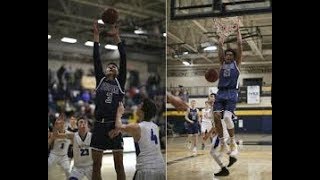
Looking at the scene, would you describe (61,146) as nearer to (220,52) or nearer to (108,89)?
(108,89)

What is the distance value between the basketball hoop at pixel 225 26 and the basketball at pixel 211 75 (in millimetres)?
263

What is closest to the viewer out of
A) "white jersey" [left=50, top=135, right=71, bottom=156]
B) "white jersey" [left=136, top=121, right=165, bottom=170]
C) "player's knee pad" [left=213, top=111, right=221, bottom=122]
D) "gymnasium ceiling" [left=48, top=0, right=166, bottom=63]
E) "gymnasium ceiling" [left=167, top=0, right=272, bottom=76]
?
"gymnasium ceiling" [left=167, top=0, right=272, bottom=76]

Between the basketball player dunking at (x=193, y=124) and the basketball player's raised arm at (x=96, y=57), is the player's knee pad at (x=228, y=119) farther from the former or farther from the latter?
the basketball player's raised arm at (x=96, y=57)

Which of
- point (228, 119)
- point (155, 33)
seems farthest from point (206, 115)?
point (155, 33)

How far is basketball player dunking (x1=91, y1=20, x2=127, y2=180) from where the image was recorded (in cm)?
426

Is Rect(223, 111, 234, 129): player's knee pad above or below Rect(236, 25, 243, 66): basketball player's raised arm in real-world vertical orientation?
below

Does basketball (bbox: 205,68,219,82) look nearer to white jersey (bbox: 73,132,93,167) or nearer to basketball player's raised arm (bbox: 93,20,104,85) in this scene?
basketball player's raised arm (bbox: 93,20,104,85)

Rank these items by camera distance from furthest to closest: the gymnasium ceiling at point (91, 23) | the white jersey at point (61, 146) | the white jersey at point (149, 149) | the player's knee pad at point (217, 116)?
1. the white jersey at point (61, 146)
2. the gymnasium ceiling at point (91, 23)
3. the white jersey at point (149, 149)
4. the player's knee pad at point (217, 116)

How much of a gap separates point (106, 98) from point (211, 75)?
1.02 meters

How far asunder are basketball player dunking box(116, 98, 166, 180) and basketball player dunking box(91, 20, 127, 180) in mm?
198

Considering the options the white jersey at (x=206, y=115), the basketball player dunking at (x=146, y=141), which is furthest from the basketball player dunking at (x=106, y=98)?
the white jersey at (x=206, y=115)

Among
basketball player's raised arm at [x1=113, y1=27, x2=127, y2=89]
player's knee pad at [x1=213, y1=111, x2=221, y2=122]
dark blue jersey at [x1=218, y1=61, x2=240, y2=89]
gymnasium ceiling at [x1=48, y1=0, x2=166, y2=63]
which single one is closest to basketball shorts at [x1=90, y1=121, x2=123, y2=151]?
basketball player's raised arm at [x1=113, y1=27, x2=127, y2=89]

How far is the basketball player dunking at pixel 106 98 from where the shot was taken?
14.0 ft
